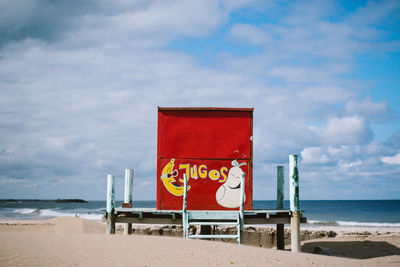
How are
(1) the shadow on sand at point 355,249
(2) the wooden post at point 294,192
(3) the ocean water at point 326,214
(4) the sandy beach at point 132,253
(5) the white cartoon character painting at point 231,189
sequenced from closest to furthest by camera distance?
(4) the sandy beach at point 132,253 < (2) the wooden post at point 294,192 < (5) the white cartoon character painting at point 231,189 < (1) the shadow on sand at point 355,249 < (3) the ocean water at point 326,214

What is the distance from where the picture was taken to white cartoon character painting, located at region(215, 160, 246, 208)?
11.6 metres

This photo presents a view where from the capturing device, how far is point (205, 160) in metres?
11.8

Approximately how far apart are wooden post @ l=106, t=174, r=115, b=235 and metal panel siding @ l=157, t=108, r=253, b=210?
144 centimetres

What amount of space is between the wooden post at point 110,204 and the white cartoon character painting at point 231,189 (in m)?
3.23

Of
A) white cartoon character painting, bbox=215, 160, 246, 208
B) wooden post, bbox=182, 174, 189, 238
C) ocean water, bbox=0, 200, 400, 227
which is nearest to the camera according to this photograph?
wooden post, bbox=182, 174, 189, 238

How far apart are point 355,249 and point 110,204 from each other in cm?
1046

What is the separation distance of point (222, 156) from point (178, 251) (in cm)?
378

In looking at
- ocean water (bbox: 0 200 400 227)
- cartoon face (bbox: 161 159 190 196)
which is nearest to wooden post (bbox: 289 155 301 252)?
cartoon face (bbox: 161 159 190 196)

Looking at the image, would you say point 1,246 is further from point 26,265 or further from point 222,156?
point 222,156

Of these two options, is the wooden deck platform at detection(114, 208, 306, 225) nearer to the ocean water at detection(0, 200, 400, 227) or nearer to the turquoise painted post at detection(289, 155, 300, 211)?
the turquoise painted post at detection(289, 155, 300, 211)

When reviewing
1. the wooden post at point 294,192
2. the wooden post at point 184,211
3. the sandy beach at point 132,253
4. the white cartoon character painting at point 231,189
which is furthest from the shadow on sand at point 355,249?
the wooden post at point 184,211

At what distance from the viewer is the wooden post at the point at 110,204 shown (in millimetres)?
11664

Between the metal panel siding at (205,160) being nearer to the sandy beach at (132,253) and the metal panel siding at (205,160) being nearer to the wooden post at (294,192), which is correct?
the wooden post at (294,192)

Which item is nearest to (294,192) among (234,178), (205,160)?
(234,178)
